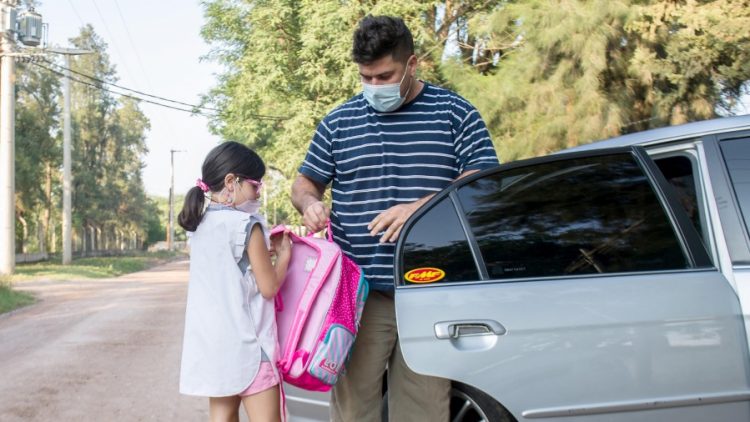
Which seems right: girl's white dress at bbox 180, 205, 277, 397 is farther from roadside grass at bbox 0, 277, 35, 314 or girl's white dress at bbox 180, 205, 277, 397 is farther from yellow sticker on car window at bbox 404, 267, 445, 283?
roadside grass at bbox 0, 277, 35, 314

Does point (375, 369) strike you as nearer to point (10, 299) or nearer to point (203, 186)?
point (203, 186)

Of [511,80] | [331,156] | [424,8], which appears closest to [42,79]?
[424,8]

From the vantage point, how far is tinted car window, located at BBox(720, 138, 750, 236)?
2.75m

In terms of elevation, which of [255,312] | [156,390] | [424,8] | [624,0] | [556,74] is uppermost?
[424,8]

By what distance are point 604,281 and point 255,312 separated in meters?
1.20

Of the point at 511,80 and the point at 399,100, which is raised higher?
the point at 511,80

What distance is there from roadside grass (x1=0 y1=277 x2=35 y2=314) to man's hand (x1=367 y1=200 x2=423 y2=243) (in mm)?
13459

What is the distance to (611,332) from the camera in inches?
101

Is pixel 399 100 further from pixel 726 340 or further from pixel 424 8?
pixel 424 8

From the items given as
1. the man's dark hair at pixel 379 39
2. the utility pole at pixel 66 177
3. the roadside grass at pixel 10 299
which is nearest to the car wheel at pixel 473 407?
the man's dark hair at pixel 379 39

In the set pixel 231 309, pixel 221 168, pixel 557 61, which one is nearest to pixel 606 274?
pixel 231 309

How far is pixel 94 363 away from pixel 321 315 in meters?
6.47

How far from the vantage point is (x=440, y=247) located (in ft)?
8.98

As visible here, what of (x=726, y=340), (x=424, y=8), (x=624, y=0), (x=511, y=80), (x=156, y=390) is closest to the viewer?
(x=726, y=340)
